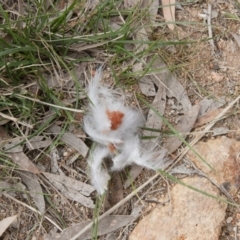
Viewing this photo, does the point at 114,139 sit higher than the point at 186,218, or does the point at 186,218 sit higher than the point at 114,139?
the point at 114,139

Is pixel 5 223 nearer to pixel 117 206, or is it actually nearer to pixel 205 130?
pixel 117 206

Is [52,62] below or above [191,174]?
above

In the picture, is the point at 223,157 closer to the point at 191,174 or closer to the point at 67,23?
the point at 191,174

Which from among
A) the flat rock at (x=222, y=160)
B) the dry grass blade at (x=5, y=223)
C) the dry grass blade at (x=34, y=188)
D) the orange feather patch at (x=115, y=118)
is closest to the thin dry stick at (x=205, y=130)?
the flat rock at (x=222, y=160)

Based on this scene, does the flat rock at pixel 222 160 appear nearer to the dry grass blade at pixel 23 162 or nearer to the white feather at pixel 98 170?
the white feather at pixel 98 170

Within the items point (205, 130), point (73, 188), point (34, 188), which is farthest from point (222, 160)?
point (34, 188)

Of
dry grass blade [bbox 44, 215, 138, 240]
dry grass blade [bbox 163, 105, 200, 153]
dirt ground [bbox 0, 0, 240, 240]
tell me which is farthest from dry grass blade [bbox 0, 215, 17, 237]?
dry grass blade [bbox 163, 105, 200, 153]

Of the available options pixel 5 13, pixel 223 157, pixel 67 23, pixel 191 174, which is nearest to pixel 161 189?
pixel 191 174
